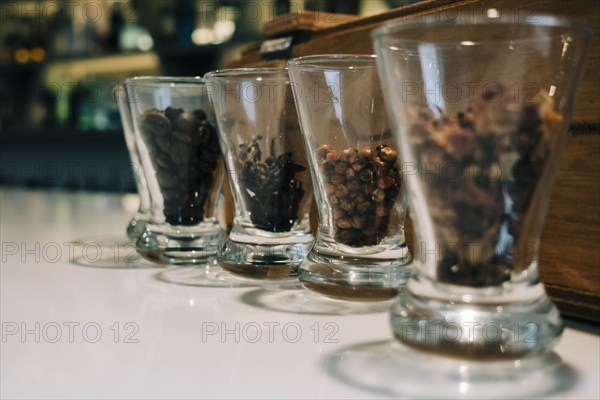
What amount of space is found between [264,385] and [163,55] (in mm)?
2462

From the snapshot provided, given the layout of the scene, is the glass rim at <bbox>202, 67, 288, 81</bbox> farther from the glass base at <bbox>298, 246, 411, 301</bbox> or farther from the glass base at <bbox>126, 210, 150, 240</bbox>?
the glass base at <bbox>126, 210, 150, 240</bbox>

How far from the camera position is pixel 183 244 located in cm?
76

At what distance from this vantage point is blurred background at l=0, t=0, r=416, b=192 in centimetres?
269

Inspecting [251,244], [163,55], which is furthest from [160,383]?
[163,55]

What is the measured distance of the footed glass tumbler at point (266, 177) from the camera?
2.16 feet

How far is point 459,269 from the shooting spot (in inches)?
16.5

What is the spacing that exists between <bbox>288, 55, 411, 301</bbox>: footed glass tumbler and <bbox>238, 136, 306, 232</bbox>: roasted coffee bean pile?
0.07 m

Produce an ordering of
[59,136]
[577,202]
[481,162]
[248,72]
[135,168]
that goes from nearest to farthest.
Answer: [481,162] → [577,202] → [248,72] → [135,168] → [59,136]

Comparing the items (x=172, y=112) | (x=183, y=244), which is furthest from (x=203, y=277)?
(x=172, y=112)

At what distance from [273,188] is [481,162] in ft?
0.97

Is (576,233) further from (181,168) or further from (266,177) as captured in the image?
(181,168)

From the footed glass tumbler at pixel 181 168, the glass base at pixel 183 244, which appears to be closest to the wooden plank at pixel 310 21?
the footed glass tumbler at pixel 181 168

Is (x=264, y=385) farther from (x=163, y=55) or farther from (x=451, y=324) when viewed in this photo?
(x=163, y=55)

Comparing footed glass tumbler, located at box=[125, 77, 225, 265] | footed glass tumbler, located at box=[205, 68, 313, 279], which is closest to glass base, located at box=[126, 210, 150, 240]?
footed glass tumbler, located at box=[125, 77, 225, 265]
